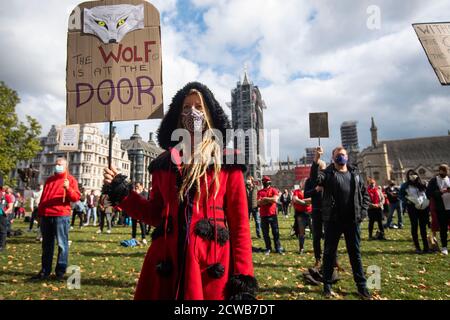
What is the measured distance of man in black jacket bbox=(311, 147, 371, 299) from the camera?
18.4 feet

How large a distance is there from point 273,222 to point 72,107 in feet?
26.7

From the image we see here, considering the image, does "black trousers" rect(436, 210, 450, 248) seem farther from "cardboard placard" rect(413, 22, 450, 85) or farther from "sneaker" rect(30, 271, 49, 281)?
"sneaker" rect(30, 271, 49, 281)

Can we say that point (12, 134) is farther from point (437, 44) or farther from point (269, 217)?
point (437, 44)

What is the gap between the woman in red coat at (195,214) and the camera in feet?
7.13

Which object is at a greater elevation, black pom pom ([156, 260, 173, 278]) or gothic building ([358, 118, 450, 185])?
gothic building ([358, 118, 450, 185])

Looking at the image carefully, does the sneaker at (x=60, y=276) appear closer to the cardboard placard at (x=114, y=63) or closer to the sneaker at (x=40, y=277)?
the sneaker at (x=40, y=277)

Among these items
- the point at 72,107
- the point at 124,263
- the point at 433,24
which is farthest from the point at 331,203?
the point at 124,263

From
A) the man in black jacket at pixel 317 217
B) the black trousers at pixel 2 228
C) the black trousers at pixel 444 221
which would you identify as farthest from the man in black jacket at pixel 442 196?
the black trousers at pixel 2 228

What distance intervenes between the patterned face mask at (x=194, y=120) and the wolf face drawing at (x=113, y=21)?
1.34 meters

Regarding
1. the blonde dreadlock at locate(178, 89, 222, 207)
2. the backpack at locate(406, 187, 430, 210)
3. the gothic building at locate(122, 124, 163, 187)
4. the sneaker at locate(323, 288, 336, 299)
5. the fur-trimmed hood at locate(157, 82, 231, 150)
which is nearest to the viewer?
the blonde dreadlock at locate(178, 89, 222, 207)

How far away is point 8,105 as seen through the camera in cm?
2859

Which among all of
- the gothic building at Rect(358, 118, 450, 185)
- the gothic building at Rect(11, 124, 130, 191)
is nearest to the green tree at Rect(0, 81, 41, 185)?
the gothic building at Rect(11, 124, 130, 191)

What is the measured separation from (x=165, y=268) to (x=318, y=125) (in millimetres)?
5378

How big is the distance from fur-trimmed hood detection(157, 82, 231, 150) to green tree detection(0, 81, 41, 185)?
100 feet
